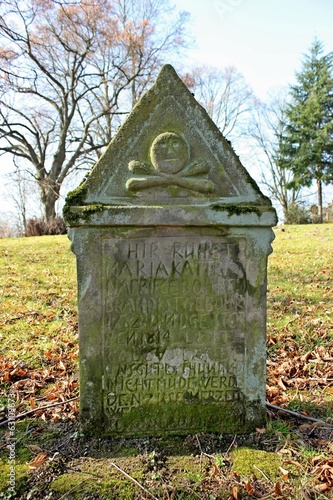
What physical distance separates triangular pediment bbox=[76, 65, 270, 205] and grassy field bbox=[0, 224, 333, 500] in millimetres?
1594

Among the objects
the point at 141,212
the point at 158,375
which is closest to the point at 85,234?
the point at 141,212

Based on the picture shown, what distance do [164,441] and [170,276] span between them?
110cm

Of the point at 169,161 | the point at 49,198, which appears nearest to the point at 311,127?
the point at 49,198

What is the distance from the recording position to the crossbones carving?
2.27m

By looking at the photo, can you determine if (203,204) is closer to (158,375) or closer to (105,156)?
(105,156)

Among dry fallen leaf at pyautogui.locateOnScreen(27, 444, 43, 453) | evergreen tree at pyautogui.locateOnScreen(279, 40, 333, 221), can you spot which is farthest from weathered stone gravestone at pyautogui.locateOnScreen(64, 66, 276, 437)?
evergreen tree at pyautogui.locateOnScreen(279, 40, 333, 221)

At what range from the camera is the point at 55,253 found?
893 centimetres

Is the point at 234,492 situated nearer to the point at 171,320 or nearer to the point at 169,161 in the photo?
the point at 171,320

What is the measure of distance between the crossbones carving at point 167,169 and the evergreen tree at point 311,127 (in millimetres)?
23254

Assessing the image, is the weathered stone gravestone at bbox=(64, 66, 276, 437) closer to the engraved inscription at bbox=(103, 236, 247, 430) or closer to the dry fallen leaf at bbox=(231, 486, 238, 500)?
the engraved inscription at bbox=(103, 236, 247, 430)

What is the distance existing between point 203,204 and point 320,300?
11.9 ft

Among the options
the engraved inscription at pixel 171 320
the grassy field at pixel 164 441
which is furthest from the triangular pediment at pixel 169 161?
the grassy field at pixel 164 441

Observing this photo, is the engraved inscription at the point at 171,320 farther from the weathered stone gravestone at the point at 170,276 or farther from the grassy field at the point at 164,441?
the grassy field at the point at 164,441

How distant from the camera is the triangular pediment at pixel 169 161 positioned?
7.47 feet
